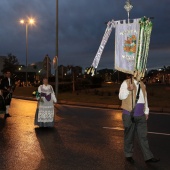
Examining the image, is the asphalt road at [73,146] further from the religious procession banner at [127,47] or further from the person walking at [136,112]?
the religious procession banner at [127,47]

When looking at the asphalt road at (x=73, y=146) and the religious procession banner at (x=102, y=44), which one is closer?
the asphalt road at (x=73, y=146)

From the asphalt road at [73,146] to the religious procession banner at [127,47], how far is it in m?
1.80

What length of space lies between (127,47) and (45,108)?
5682mm

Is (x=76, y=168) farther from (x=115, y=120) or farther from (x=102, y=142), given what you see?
(x=115, y=120)

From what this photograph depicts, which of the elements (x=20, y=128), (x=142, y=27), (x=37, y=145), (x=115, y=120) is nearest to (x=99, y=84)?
(x=115, y=120)

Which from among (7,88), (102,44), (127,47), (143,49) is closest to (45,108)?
(7,88)

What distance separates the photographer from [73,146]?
8859mm

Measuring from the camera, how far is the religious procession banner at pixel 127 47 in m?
6.61

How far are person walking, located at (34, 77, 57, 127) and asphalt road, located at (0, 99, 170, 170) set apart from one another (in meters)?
0.29

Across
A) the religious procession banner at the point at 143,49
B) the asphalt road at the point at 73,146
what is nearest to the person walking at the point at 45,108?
the asphalt road at the point at 73,146

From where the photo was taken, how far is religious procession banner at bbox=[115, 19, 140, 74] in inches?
260

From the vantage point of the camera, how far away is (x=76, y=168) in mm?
6914

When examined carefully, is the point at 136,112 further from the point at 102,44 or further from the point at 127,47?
the point at 102,44

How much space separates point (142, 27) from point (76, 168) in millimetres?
2703
